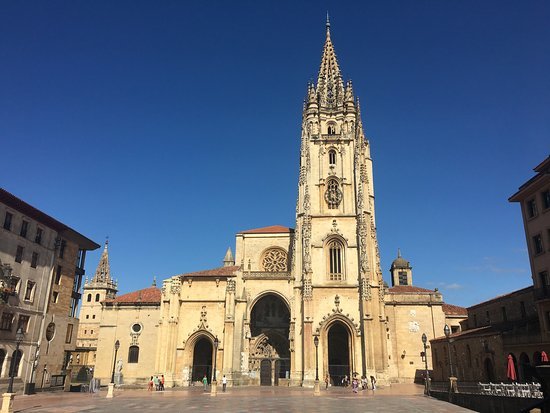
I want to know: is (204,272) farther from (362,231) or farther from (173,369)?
(362,231)

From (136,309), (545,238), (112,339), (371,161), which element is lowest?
(112,339)

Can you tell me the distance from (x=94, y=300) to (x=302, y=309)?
5415 cm

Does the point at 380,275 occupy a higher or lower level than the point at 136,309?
higher

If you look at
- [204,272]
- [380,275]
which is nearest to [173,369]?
[204,272]

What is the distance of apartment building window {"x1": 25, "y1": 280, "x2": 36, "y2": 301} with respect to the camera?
1276 inches

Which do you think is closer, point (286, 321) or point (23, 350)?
point (23, 350)

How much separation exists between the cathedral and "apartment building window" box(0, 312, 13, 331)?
1421 centimetres

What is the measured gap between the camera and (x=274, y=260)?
49344mm

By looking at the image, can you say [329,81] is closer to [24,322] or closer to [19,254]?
[19,254]

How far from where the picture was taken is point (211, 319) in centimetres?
4244

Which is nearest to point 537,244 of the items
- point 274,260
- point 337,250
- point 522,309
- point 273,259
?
point 522,309

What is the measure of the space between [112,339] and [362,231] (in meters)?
28.1

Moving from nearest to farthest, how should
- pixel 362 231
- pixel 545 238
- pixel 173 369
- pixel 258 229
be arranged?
1. pixel 545 238
2. pixel 173 369
3. pixel 362 231
4. pixel 258 229

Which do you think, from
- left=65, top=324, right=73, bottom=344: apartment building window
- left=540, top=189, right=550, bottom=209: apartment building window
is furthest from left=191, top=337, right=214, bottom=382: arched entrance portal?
left=540, top=189, right=550, bottom=209: apartment building window
